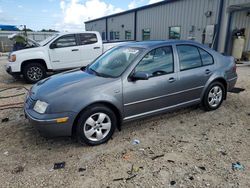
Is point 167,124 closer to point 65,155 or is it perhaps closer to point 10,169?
point 65,155

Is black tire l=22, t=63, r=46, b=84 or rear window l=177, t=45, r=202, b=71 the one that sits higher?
rear window l=177, t=45, r=202, b=71

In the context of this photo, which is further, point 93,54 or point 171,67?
point 93,54

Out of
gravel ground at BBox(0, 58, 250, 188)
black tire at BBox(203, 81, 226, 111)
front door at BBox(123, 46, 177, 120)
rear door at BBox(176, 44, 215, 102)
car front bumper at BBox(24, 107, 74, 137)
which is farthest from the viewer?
black tire at BBox(203, 81, 226, 111)

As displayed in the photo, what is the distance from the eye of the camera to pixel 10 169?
109 inches

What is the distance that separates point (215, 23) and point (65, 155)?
36.8 feet

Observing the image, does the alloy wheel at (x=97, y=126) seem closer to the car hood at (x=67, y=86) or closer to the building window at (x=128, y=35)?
the car hood at (x=67, y=86)

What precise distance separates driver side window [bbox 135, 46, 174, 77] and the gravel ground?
103cm

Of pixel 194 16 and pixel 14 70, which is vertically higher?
pixel 194 16

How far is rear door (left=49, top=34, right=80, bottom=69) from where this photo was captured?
24.9 feet

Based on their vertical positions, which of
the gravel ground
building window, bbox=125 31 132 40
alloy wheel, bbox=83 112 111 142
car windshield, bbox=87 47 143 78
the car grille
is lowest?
the gravel ground

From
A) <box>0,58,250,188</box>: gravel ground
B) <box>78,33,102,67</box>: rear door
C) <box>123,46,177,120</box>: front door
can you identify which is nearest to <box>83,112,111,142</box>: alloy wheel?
<box>0,58,250,188</box>: gravel ground

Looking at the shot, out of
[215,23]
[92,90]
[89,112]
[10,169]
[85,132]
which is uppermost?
[215,23]

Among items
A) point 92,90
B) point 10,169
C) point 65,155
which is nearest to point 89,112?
point 92,90

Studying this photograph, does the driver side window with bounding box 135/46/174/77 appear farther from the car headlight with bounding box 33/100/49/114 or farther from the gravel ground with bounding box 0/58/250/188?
the car headlight with bounding box 33/100/49/114
